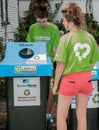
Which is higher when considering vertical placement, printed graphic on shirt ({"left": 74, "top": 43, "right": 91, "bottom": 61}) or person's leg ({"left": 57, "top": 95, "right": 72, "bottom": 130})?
printed graphic on shirt ({"left": 74, "top": 43, "right": 91, "bottom": 61})

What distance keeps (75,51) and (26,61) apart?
2.51ft

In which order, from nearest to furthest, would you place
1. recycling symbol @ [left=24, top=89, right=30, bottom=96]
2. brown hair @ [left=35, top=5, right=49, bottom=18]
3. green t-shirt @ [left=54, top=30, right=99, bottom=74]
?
green t-shirt @ [left=54, top=30, right=99, bottom=74], recycling symbol @ [left=24, top=89, right=30, bottom=96], brown hair @ [left=35, top=5, right=49, bottom=18]

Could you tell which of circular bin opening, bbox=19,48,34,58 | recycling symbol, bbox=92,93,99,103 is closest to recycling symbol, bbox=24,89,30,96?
circular bin opening, bbox=19,48,34,58

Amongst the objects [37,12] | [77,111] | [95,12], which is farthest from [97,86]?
[95,12]

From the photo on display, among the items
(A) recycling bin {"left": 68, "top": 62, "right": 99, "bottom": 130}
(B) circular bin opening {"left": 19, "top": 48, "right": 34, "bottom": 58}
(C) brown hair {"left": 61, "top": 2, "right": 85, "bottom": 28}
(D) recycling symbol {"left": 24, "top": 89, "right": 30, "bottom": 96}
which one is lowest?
(A) recycling bin {"left": 68, "top": 62, "right": 99, "bottom": 130}

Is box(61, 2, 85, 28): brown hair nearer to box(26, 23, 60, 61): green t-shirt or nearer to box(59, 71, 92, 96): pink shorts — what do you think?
box(59, 71, 92, 96): pink shorts

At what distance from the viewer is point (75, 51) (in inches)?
163

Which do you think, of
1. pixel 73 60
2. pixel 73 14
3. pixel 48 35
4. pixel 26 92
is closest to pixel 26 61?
pixel 26 92

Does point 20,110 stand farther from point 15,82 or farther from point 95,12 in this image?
point 95,12

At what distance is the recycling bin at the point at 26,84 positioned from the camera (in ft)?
15.0

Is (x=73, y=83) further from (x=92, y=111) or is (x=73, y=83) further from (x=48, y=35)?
(x=48, y=35)

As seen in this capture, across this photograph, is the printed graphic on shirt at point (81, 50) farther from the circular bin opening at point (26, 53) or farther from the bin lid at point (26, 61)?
the circular bin opening at point (26, 53)

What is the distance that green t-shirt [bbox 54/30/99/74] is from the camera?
412 centimetres

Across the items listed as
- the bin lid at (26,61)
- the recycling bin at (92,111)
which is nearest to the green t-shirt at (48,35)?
the bin lid at (26,61)
